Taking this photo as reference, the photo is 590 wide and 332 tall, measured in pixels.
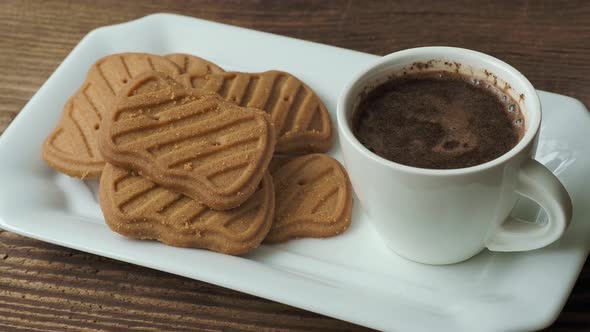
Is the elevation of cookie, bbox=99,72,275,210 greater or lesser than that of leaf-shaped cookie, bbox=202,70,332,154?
greater

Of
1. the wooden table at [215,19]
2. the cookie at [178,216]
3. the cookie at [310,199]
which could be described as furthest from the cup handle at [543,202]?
the cookie at [178,216]

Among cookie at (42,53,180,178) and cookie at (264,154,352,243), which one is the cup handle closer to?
cookie at (264,154,352,243)

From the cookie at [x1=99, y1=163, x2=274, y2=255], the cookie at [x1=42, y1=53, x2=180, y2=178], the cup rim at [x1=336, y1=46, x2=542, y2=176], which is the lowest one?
the cookie at [x1=99, y1=163, x2=274, y2=255]

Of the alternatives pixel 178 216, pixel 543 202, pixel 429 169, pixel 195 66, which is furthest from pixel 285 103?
pixel 543 202

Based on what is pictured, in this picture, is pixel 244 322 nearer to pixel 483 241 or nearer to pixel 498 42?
pixel 483 241

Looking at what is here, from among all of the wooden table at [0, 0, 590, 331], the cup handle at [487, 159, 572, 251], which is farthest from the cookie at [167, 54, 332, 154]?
the cup handle at [487, 159, 572, 251]

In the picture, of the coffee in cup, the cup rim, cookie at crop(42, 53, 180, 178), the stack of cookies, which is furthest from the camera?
cookie at crop(42, 53, 180, 178)

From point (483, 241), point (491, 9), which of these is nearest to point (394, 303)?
point (483, 241)

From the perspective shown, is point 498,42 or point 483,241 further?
point 498,42
